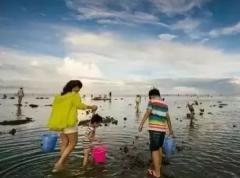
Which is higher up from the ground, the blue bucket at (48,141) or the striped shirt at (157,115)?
the striped shirt at (157,115)

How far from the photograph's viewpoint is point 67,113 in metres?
8.79

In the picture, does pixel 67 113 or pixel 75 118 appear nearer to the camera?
pixel 67 113

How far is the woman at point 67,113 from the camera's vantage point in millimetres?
8766

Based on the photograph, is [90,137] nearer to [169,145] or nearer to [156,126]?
[156,126]

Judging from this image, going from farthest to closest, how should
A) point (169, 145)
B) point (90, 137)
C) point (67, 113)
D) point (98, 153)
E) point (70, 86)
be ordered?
1. point (169, 145)
2. point (98, 153)
3. point (90, 137)
4. point (70, 86)
5. point (67, 113)

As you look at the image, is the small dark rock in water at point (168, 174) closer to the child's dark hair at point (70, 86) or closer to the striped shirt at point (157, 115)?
the striped shirt at point (157, 115)

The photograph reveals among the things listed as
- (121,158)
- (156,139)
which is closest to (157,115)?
(156,139)

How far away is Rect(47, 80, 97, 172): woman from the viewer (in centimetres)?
877

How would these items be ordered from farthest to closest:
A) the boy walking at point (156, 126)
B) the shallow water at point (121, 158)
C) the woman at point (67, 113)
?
the shallow water at point (121, 158), the boy walking at point (156, 126), the woman at point (67, 113)

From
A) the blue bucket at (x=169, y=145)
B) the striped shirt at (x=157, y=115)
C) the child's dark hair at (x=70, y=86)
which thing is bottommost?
the blue bucket at (x=169, y=145)

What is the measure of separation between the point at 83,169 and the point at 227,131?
12256mm

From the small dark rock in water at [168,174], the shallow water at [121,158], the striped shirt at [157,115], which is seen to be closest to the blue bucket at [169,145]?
the shallow water at [121,158]

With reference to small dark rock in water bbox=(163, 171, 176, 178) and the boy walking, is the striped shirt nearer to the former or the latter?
Result: the boy walking

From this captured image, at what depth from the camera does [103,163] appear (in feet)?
33.8
